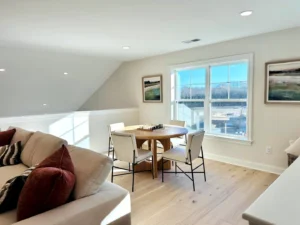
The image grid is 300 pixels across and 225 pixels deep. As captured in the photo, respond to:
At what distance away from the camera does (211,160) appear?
4.10m

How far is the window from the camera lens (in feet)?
12.2

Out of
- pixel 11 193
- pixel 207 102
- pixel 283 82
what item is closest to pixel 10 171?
pixel 11 193

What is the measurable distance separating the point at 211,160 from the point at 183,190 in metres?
1.42

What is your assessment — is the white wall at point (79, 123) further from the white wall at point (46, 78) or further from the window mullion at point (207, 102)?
the window mullion at point (207, 102)

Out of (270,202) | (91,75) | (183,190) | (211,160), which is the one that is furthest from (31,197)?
(91,75)

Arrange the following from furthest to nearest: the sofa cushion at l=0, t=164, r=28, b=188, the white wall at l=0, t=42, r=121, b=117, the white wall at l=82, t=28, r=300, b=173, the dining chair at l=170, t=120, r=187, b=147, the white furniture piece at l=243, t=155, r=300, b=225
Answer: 1. the white wall at l=0, t=42, r=121, b=117
2. the dining chair at l=170, t=120, r=187, b=147
3. the white wall at l=82, t=28, r=300, b=173
4. the sofa cushion at l=0, t=164, r=28, b=188
5. the white furniture piece at l=243, t=155, r=300, b=225

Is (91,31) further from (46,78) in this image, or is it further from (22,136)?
(46,78)

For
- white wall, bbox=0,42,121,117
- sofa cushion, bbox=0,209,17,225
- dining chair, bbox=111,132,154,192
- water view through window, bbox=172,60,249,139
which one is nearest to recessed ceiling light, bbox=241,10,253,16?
water view through window, bbox=172,60,249,139

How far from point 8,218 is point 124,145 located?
1.63 m

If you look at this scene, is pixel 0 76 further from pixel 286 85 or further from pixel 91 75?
pixel 286 85

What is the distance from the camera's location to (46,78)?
5.14 metres

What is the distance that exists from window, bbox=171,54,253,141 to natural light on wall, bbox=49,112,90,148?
1.98m

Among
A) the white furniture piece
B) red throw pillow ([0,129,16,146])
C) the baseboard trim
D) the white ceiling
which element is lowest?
the baseboard trim

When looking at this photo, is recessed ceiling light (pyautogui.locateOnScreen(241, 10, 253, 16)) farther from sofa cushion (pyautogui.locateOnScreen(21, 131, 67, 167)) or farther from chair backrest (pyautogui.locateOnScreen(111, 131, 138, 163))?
sofa cushion (pyautogui.locateOnScreen(21, 131, 67, 167))
